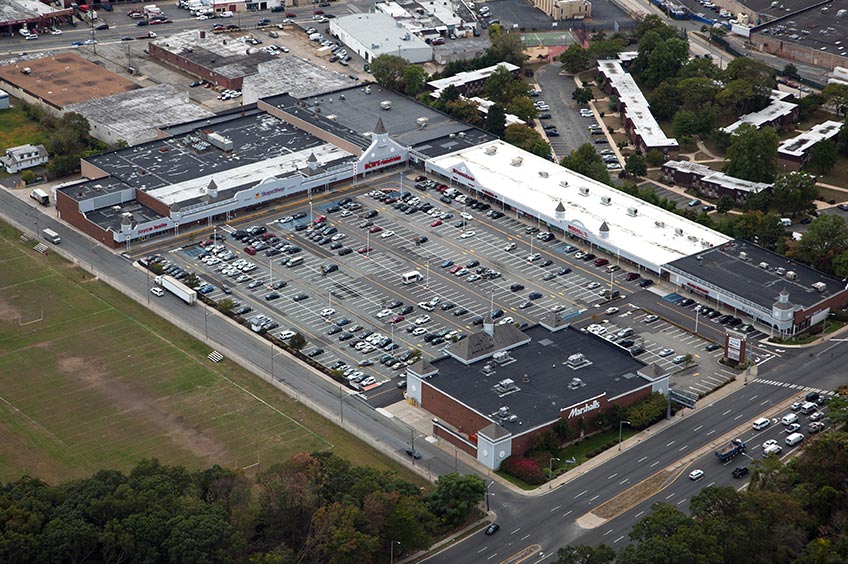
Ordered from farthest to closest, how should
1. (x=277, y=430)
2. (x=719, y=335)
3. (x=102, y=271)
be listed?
1. (x=102, y=271)
2. (x=719, y=335)
3. (x=277, y=430)

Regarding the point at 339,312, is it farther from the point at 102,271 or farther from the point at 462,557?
the point at 462,557

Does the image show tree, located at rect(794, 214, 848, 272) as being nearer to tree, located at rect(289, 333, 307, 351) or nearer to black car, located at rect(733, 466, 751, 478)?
black car, located at rect(733, 466, 751, 478)

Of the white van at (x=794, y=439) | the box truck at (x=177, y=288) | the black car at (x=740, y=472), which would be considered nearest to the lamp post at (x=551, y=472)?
the black car at (x=740, y=472)

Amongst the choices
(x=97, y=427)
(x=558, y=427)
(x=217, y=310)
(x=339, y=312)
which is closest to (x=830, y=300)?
(x=558, y=427)

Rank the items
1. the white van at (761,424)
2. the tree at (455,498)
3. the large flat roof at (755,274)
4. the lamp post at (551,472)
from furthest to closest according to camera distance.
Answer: the large flat roof at (755,274)
the white van at (761,424)
the lamp post at (551,472)
the tree at (455,498)

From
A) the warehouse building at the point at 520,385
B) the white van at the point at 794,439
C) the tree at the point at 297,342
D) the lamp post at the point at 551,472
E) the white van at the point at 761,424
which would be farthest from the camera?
the tree at the point at 297,342

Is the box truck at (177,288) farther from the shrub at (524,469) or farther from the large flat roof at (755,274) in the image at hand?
the large flat roof at (755,274)

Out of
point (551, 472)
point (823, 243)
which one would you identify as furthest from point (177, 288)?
point (823, 243)
